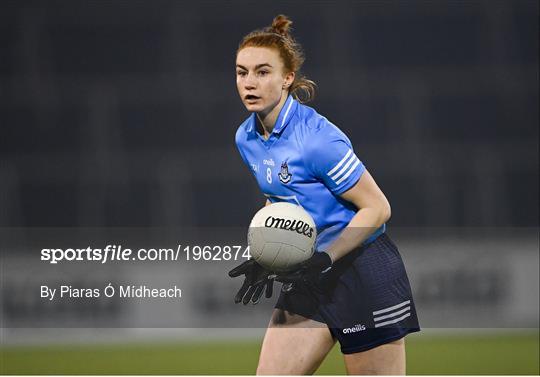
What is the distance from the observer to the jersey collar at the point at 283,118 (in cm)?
440

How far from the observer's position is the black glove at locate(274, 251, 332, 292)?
426cm

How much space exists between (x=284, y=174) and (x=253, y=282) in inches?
20.6

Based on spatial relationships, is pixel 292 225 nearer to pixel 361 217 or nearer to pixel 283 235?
pixel 283 235

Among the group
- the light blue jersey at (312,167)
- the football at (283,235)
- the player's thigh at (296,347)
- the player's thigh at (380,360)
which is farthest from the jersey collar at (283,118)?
the player's thigh at (380,360)

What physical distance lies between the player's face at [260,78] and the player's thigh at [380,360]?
117 cm

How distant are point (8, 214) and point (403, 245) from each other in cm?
462

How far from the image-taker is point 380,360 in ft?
14.3

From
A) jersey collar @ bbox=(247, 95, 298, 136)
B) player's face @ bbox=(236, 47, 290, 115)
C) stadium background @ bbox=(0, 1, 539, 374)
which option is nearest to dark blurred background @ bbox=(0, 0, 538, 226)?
stadium background @ bbox=(0, 1, 539, 374)

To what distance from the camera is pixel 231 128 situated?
13125mm

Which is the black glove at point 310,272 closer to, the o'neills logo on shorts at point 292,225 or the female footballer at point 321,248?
the female footballer at point 321,248

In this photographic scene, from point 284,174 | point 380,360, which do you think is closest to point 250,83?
point 284,174

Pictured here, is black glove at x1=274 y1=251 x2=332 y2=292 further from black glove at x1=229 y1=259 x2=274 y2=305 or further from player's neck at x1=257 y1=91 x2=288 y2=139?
player's neck at x1=257 y1=91 x2=288 y2=139

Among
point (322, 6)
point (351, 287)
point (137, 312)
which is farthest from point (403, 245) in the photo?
point (351, 287)

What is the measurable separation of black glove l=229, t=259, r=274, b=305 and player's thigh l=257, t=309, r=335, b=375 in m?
0.19
